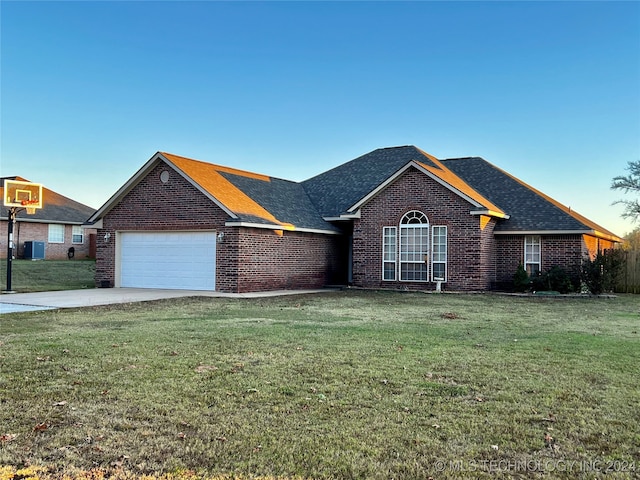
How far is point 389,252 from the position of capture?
76.5 feet

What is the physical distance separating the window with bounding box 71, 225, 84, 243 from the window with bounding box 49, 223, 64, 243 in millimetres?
902

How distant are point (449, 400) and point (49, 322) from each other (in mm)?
9230

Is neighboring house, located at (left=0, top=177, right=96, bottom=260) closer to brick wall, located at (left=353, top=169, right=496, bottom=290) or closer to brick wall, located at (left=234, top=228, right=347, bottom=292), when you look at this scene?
brick wall, located at (left=234, top=228, right=347, bottom=292)

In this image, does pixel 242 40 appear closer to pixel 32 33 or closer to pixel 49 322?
pixel 32 33

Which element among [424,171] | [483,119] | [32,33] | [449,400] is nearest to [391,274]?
[424,171]

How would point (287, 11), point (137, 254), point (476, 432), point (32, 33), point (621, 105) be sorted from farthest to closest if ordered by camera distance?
point (137, 254) → point (621, 105) → point (287, 11) → point (32, 33) → point (476, 432)

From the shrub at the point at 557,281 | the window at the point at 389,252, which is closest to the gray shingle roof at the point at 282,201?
the window at the point at 389,252

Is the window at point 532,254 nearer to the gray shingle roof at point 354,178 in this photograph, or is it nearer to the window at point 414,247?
the window at point 414,247

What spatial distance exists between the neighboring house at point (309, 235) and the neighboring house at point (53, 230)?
531 inches

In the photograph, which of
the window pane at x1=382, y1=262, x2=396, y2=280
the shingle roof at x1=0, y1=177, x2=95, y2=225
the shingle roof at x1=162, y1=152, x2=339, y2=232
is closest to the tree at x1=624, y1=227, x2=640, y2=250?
the window pane at x1=382, y1=262, x2=396, y2=280

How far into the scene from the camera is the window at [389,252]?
23188 millimetres

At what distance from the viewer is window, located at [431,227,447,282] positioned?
73.4 ft

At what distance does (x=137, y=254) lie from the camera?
22906mm

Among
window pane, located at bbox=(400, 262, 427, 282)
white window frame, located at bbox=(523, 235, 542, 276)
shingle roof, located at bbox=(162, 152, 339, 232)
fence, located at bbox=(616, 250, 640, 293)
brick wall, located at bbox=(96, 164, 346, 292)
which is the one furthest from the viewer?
fence, located at bbox=(616, 250, 640, 293)
